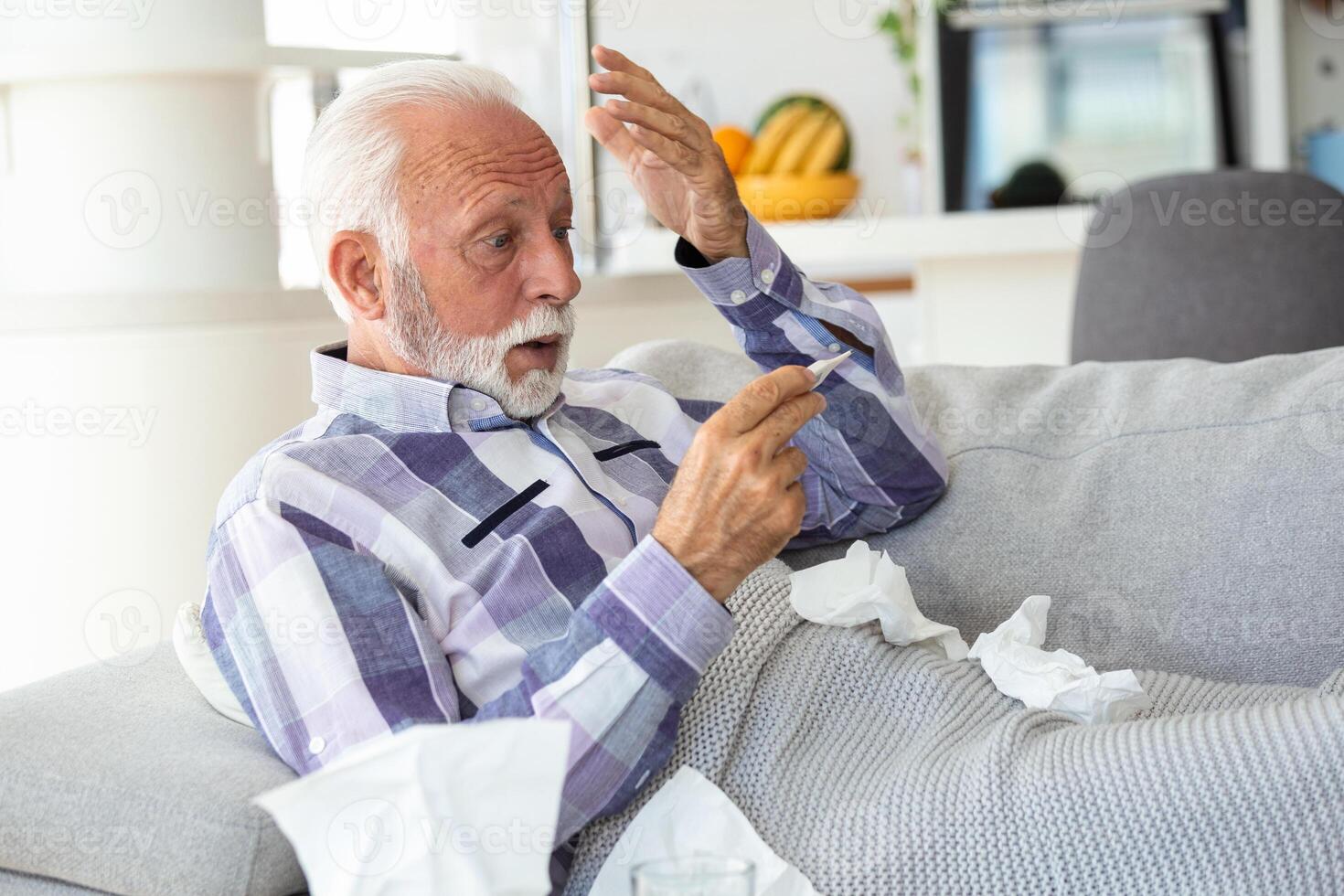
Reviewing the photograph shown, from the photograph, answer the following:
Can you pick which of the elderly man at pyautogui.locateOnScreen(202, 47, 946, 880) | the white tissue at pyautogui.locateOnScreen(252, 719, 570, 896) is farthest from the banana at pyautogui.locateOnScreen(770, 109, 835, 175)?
the white tissue at pyautogui.locateOnScreen(252, 719, 570, 896)

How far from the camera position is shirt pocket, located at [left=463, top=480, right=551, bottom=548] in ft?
3.90

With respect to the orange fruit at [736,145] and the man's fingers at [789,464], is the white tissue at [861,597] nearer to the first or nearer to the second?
the man's fingers at [789,464]

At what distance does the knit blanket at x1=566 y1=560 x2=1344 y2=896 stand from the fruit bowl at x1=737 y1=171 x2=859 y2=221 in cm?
276

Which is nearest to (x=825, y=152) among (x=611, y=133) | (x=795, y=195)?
(x=795, y=195)

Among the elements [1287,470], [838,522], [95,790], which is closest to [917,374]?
[838,522]

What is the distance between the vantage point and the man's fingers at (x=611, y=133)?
1275 millimetres

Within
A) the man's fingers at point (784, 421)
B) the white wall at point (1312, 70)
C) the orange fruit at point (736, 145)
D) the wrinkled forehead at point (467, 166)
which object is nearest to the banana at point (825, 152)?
the orange fruit at point (736, 145)

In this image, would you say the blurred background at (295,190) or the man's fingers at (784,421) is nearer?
the man's fingers at (784,421)

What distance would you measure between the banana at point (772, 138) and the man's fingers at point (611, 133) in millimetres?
2573

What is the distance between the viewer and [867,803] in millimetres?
1010

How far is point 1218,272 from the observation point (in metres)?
2.47

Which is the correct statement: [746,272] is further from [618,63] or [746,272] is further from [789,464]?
[789,464]

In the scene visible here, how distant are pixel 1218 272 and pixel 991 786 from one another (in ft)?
5.77

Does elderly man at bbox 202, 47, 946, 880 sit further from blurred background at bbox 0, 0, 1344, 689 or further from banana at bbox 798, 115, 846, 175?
banana at bbox 798, 115, 846, 175
